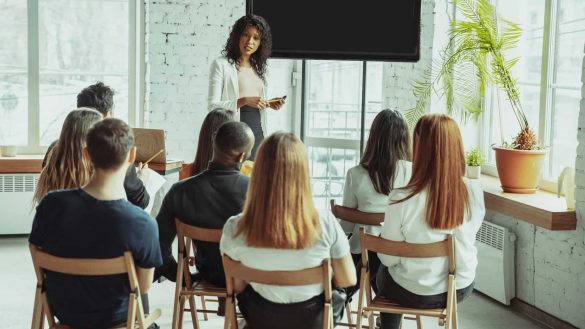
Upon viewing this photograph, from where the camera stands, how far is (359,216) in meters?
4.09

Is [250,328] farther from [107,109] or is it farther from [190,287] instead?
[107,109]

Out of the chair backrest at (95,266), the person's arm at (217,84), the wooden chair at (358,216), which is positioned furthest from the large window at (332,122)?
the chair backrest at (95,266)

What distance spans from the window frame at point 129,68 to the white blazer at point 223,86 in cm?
184

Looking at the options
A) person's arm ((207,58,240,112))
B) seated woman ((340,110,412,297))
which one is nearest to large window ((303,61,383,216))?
person's arm ((207,58,240,112))

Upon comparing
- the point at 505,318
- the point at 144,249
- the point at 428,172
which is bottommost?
the point at 505,318

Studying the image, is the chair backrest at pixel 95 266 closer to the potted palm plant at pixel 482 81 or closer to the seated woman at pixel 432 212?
the seated woman at pixel 432 212

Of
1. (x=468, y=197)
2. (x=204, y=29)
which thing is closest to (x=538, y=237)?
(x=468, y=197)

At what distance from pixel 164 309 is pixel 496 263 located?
79.5 inches

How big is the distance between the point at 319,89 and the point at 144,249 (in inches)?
177

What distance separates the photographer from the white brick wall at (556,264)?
454 centimetres

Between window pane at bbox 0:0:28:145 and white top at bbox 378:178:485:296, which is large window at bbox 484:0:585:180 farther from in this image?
window pane at bbox 0:0:28:145

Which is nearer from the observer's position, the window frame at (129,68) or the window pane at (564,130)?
the window pane at (564,130)

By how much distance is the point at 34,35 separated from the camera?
6.93 m

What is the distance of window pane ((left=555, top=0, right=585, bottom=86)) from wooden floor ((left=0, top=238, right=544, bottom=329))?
1.41 m
